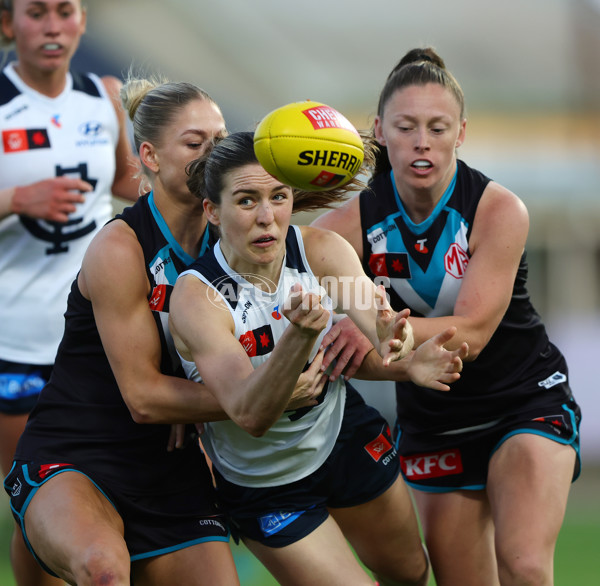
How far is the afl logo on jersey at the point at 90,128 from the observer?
16.7 ft

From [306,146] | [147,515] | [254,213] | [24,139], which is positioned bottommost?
[147,515]

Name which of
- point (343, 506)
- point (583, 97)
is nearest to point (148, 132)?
point (343, 506)

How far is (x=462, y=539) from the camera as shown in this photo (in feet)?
13.9

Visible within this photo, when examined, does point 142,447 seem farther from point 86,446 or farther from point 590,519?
point 590,519

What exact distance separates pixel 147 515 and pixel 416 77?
2020mm

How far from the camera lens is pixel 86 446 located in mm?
3648

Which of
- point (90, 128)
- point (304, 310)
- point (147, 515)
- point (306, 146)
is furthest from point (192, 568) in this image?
point (90, 128)

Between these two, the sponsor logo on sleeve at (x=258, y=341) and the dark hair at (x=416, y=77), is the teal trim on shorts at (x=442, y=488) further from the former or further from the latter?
the dark hair at (x=416, y=77)

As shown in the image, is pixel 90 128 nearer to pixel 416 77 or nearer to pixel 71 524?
pixel 416 77

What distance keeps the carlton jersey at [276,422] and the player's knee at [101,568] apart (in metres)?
0.59

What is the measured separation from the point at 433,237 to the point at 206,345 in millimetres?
1214

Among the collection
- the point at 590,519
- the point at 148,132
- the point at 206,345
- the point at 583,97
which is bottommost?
the point at 590,519

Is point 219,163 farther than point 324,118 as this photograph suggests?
Yes

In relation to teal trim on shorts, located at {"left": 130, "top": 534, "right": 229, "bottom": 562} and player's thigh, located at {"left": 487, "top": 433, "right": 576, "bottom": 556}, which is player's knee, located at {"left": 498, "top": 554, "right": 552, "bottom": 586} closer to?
player's thigh, located at {"left": 487, "top": 433, "right": 576, "bottom": 556}
